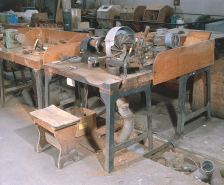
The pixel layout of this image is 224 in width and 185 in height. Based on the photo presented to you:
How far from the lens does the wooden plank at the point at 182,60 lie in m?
2.70

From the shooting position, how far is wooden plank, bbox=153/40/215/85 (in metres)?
2.70

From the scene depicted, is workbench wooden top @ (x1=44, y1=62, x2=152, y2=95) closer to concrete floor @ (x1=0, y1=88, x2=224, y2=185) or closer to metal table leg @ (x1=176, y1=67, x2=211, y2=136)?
metal table leg @ (x1=176, y1=67, x2=211, y2=136)

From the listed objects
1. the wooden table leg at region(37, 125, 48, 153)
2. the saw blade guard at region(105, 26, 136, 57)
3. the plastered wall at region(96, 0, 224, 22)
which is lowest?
the wooden table leg at region(37, 125, 48, 153)

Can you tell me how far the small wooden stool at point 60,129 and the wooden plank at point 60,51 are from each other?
2.13ft

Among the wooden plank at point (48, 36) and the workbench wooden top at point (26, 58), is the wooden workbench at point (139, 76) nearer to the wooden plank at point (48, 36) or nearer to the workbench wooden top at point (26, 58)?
the workbench wooden top at point (26, 58)

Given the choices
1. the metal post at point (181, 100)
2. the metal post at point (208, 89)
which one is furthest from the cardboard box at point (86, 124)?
the metal post at point (208, 89)

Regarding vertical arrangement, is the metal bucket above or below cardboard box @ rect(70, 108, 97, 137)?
above

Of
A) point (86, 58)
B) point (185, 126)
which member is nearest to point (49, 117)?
point (86, 58)

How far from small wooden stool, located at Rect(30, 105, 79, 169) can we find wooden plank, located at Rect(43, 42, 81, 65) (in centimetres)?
65

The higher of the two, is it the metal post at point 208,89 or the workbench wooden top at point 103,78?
the workbench wooden top at point 103,78

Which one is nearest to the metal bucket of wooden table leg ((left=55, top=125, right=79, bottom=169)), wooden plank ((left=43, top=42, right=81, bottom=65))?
wooden plank ((left=43, top=42, right=81, bottom=65))

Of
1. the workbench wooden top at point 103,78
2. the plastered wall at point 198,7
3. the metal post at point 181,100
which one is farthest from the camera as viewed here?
the plastered wall at point 198,7

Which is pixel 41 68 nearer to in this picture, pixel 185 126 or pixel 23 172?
pixel 23 172

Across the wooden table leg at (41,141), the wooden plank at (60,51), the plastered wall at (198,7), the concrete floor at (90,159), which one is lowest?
the concrete floor at (90,159)
